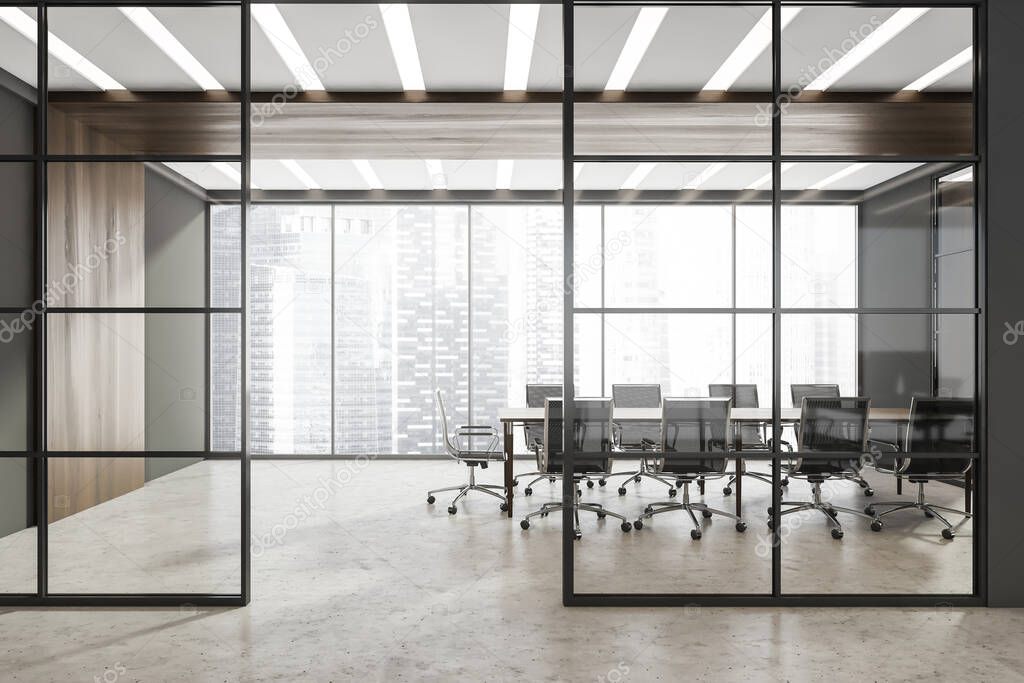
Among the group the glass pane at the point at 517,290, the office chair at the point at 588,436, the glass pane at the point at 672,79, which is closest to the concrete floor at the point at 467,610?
the office chair at the point at 588,436

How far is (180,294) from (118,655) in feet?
16.8

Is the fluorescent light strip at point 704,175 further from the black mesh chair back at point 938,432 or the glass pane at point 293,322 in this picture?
the glass pane at point 293,322

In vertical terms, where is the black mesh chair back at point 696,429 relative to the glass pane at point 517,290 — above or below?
below

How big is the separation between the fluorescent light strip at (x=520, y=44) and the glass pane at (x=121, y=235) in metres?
3.12

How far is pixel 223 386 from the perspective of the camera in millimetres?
7371

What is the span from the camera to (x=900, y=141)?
4.72m

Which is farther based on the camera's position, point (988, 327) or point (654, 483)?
point (654, 483)

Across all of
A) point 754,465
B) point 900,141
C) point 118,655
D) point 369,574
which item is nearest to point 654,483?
point 754,465

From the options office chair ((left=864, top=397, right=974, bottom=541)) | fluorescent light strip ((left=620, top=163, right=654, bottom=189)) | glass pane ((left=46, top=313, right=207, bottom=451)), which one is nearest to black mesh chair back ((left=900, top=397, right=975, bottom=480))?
office chair ((left=864, top=397, right=974, bottom=541))

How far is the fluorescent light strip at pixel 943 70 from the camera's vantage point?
3.74m

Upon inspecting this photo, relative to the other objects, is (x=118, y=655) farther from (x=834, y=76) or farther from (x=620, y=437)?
(x=834, y=76)

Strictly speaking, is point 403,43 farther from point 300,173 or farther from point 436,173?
point 300,173

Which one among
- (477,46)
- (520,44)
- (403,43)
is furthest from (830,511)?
(403,43)

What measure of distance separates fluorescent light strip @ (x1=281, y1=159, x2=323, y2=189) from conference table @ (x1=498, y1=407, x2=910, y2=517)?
11.1ft
